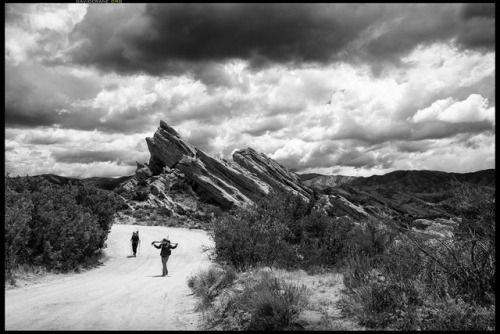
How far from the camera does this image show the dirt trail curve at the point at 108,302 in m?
8.53

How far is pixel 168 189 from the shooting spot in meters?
55.5

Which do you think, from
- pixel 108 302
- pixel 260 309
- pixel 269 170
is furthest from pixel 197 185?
pixel 260 309

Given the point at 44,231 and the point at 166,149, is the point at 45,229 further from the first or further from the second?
the point at 166,149

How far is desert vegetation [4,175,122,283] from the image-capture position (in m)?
14.8

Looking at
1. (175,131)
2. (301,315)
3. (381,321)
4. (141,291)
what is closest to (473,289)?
(381,321)

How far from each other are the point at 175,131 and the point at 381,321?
2472 inches

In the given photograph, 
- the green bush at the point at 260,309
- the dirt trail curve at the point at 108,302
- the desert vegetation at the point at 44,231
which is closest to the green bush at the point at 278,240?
the dirt trail curve at the point at 108,302

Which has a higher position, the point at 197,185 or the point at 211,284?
the point at 197,185

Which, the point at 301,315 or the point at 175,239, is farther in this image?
the point at 175,239

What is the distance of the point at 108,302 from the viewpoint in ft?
36.3

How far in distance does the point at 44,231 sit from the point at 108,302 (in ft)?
27.6

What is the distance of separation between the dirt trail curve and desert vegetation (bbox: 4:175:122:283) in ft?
3.84

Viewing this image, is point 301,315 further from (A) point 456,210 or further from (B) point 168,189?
(B) point 168,189

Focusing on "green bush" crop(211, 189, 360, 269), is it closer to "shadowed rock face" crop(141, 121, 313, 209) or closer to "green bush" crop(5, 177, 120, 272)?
"green bush" crop(5, 177, 120, 272)
